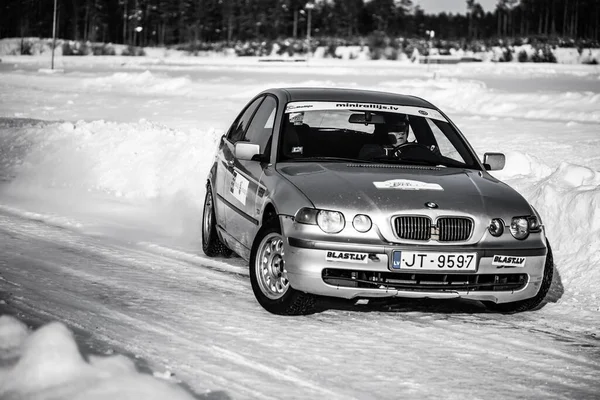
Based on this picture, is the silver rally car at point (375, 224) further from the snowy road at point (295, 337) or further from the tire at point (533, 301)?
the snowy road at point (295, 337)

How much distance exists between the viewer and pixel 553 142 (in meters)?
15.2

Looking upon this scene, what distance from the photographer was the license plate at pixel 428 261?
580cm

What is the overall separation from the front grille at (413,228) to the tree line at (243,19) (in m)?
101

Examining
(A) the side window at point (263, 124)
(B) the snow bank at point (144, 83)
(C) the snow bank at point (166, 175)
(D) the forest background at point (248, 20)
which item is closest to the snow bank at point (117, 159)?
(C) the snow bank at point (166, 175)

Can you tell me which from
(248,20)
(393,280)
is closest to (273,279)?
(393,280)

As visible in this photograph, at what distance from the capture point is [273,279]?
20.6ft

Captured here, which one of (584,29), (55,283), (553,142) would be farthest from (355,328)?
(584,29)

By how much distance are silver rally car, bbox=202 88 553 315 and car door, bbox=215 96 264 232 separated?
1.71 ft

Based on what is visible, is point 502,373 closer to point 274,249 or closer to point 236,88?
point 274,249

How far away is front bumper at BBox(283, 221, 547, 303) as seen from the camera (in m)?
5.80

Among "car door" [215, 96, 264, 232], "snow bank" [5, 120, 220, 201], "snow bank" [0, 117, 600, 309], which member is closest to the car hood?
"car door" [215, 96, 264, 232]

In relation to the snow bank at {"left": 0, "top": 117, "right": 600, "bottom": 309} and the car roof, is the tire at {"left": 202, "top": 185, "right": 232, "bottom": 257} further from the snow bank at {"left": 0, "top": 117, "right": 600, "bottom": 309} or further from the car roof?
the snow bank at {"left": 0, "top": 117, "right": 600, "bottom": 309}

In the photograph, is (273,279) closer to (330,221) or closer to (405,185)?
(330,221)

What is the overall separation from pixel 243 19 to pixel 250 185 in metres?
126
